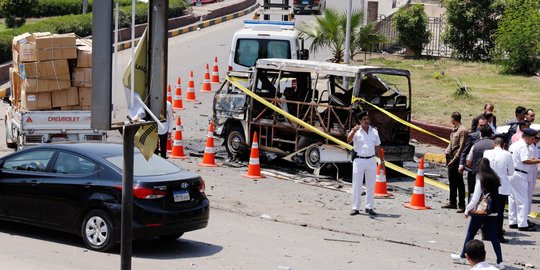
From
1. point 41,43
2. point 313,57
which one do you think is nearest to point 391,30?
point 313,57

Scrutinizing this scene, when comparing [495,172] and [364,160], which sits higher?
[495,172]

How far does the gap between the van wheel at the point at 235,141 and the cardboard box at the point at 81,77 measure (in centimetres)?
332

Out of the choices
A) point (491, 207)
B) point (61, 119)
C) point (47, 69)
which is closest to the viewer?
point (491, 207)

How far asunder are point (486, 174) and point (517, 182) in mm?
2628

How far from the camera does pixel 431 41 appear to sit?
36.8 m

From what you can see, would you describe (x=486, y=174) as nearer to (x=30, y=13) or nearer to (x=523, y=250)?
(x=523, y=250)

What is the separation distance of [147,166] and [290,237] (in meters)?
2.51

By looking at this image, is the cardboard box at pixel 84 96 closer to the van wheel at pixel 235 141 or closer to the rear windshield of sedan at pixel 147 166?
the van wheel at pixel 235 141

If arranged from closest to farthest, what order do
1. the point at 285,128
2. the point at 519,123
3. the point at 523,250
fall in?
the point at 523,250 < the point at 519,123 < the point at 285,128

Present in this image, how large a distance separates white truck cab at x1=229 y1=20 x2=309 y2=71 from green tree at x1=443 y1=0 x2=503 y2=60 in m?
10.7

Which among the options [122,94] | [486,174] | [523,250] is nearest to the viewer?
[122,94]

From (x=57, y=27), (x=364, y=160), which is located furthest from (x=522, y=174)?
(x=57, y=27)

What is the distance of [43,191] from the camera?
12.2 metres

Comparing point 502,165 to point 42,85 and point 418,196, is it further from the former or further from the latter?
point 42,85
